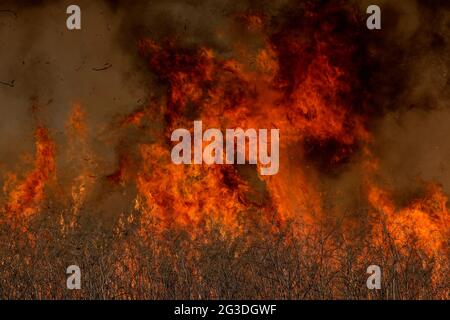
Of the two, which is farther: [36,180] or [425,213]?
[36,180]

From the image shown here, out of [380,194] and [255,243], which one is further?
[380,194]

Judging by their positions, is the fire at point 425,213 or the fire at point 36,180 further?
the fire at point 36,180

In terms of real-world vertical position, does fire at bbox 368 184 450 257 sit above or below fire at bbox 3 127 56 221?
below

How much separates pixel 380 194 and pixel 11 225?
8572 millimetres

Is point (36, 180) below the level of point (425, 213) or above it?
above

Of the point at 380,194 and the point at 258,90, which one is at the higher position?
the point at 258,90

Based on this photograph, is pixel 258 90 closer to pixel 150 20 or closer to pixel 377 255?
pixel 150 20

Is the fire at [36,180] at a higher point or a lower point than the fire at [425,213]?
higher

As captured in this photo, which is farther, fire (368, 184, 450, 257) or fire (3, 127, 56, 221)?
fire (3, 127, 56, 221)

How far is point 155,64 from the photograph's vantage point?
20891 mm

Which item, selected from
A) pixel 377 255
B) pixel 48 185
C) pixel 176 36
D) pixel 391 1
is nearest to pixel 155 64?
pixel 176 36
